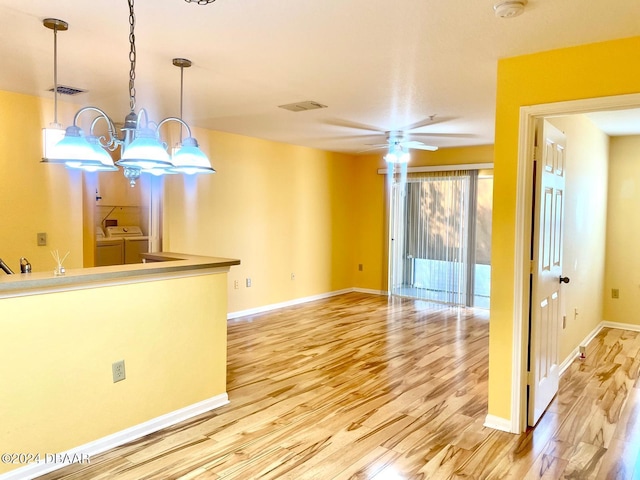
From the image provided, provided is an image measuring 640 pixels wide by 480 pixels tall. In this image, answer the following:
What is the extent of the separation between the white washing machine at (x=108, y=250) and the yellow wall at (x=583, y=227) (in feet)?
18.9

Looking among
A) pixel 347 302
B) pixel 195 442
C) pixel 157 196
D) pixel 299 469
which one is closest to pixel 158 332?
pixel 195 442

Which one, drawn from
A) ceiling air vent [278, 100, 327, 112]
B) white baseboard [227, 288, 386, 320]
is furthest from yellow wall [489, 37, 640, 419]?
white baseboard [227, 288, 386, 320]

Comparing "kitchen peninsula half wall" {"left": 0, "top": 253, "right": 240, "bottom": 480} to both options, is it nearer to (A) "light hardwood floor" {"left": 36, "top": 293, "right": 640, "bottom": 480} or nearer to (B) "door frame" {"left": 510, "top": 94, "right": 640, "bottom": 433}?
(A) "light hardwood floor" {"left": 36, "top": 293, "right": 640, "bottom": 480}

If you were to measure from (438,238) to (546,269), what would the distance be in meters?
3.95

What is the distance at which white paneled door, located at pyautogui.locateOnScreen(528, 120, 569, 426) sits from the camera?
2930mm

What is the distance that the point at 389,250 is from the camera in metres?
7.66

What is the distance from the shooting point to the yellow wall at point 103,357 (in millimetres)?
2281

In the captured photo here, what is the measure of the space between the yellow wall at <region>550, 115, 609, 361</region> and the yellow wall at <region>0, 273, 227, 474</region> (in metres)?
2.93

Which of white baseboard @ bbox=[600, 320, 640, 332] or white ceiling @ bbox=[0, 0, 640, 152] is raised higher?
white ceiling @ bbox=[0, 0, 640, 152]

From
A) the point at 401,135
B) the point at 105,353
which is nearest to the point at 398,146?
the point at 401,135

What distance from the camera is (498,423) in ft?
9.80

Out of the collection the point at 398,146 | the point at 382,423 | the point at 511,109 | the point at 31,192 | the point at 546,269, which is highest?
the point at 398,146

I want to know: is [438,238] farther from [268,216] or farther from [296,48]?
[296,48]

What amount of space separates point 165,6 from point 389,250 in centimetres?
592
